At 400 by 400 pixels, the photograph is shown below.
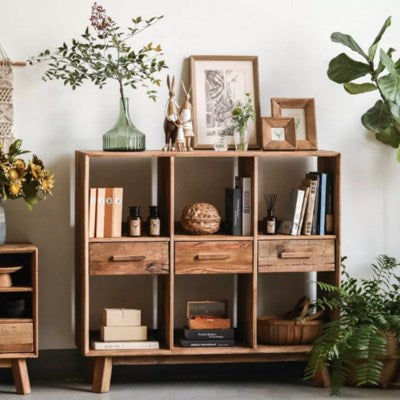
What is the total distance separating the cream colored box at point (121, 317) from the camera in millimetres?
4789

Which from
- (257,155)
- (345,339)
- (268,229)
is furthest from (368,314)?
(257,155)

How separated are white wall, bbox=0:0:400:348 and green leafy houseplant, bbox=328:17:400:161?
1.07 ft

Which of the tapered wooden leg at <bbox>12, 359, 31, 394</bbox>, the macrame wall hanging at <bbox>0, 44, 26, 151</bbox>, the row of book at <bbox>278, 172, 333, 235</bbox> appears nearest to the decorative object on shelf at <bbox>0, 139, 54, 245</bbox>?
the macrame wall hanging at <bbox>0, 44, 26, 151</bbox>

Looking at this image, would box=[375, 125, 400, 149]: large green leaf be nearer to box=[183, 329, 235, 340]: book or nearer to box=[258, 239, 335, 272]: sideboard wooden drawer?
box=[258, 239, 335, 272]: sideboard wooden drawer

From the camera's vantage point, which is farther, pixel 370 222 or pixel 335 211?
pixel 370 222

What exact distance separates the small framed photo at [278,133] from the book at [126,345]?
114 centimetres

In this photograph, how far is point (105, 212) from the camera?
4738 millimetres

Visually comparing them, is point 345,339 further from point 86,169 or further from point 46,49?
point 46,49

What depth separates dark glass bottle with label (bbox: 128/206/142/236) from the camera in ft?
15.6

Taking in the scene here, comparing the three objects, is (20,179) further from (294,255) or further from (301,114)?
(301,114)

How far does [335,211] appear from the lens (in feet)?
16.1

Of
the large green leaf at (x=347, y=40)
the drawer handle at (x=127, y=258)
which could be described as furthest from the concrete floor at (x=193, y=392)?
the large green leaf at (x=347, y=40)

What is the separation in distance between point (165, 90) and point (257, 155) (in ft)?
2.15

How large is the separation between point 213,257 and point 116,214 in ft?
1.72
